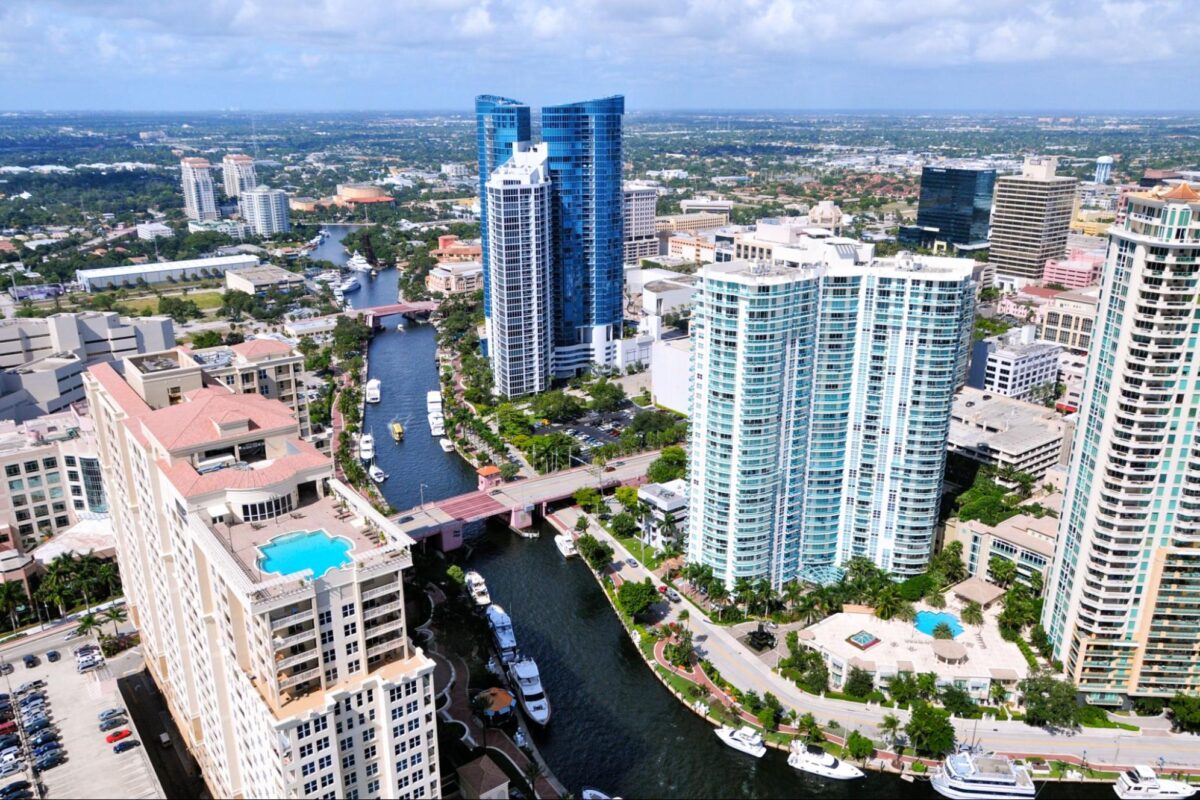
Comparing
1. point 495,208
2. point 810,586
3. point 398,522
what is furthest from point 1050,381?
point 398,522

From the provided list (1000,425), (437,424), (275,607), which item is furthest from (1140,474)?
(437,424)

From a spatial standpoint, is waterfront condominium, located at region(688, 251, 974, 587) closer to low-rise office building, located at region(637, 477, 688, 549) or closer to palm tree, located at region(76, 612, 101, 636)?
low-rise office building, located at region(637, 477, 688, 549)

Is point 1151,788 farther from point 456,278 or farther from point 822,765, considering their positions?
point 456,278

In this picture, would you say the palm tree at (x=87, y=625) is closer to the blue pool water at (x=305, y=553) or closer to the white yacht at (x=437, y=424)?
the blue pool water at (x=305, y=553)

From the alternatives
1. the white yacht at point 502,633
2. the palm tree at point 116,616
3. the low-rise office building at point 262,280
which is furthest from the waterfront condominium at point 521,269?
the low-rise office building at point 262,280

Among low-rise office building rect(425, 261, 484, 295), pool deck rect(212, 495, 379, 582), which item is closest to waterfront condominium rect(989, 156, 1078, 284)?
low-rise office building rect(425, 261, 484, 295)

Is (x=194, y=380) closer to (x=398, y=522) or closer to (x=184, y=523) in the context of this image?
(x=184, y=523)
